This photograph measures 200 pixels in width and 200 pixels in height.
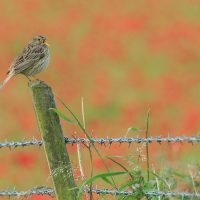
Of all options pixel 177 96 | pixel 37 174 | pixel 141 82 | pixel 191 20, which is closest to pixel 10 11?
pixel 191 20

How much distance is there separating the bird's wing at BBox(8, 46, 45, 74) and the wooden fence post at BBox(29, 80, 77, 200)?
2.77 m

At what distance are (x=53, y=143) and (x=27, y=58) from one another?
3.04 metres

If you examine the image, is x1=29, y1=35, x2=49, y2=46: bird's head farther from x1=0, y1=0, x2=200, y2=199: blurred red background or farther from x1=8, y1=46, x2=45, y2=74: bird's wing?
x1=0, y1=0, x2=200, y2=199: blurred red background

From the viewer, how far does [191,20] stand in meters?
22.5

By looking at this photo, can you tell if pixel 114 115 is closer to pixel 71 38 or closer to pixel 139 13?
pixel 71 38

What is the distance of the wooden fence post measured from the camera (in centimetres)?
542

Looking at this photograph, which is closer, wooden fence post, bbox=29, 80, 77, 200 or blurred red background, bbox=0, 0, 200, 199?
wooden fence post, bbox=29, 80, 77, 200

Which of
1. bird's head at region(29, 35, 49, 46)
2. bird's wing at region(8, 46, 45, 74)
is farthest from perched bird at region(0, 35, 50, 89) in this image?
bird's head at region(29, 35, 49, 46)

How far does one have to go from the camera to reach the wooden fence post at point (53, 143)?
17.8 ft

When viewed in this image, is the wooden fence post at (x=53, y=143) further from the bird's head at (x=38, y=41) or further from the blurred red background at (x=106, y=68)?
the blurred red background at (x=106, y=68)

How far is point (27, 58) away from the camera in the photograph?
331 inches

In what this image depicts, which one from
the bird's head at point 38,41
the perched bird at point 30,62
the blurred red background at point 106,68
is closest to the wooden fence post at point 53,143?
the perched bird at point 30,62

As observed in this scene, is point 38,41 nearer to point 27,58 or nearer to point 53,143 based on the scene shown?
point 27,58

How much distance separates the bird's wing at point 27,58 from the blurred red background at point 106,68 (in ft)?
13.6
